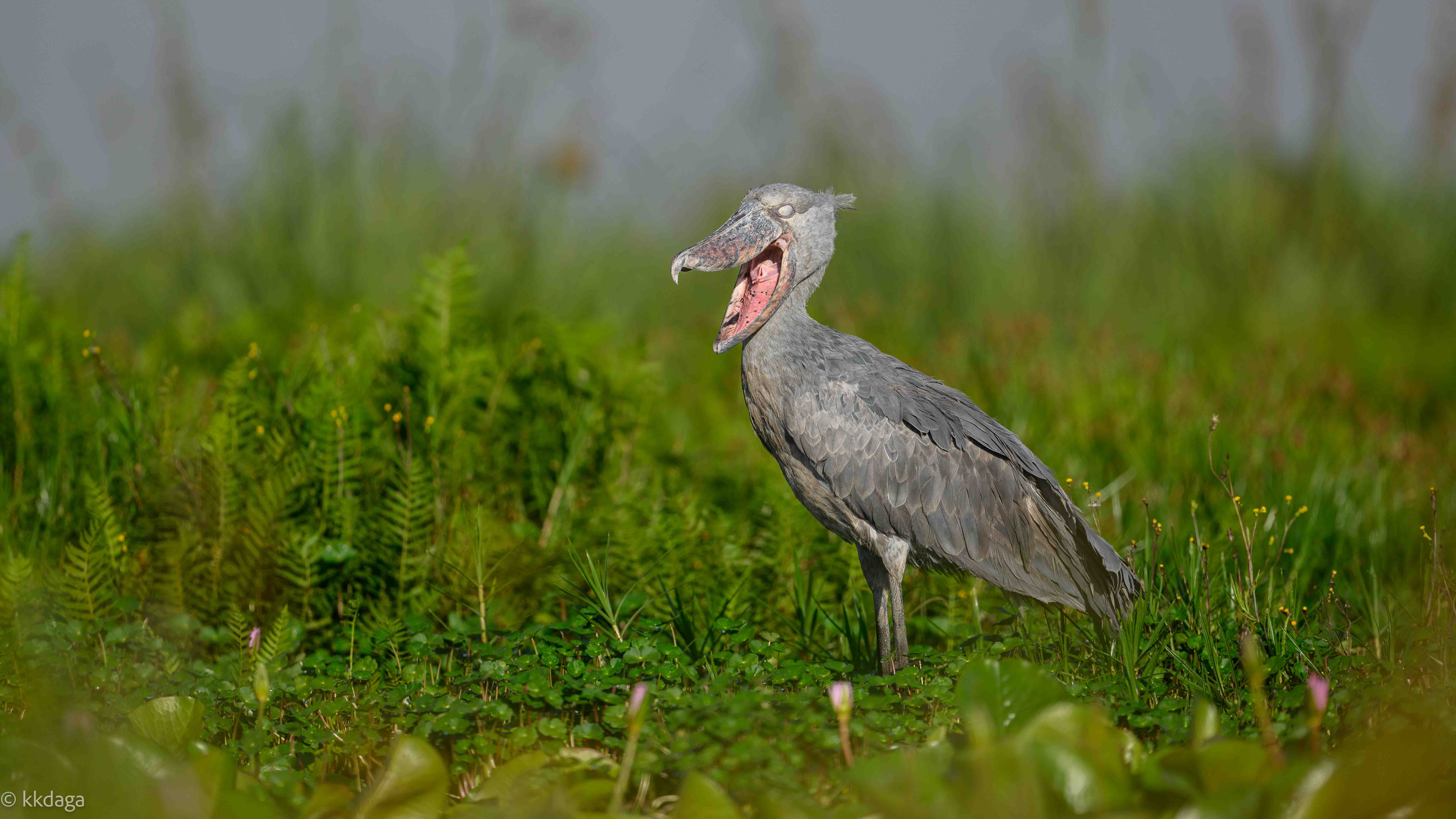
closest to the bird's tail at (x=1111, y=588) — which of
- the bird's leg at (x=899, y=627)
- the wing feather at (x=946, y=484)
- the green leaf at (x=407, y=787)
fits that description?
the wing feather at (x=946, y=484)

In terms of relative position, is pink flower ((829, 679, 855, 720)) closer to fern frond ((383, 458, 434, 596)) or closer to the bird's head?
the bird's head

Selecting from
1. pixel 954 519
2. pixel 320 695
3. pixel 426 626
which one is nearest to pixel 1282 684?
pixel 954 519

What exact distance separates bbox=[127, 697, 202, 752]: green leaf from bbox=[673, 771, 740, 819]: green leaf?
1.30m

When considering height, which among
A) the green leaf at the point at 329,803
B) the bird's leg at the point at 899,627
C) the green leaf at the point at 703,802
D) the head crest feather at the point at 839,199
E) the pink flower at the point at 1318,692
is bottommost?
the bird's leg at the point at 899,627

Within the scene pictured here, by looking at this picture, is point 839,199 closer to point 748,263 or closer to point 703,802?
point 748,263

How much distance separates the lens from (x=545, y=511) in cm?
445

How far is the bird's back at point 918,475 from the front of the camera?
3246 mm

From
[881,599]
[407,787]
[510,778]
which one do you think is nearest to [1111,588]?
[881,599]

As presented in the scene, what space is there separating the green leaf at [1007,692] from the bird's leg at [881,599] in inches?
22.7

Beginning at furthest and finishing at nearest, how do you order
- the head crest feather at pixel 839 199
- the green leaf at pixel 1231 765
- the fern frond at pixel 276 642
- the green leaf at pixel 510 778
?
the head crest feather at pixel 839 199, the fern frond at pixel 276 642, the green leaf at pixel 510 778, the green leaf at pixel 1231 765

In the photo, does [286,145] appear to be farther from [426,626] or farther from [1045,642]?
[1045,642]

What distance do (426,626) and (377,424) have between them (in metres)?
1.30

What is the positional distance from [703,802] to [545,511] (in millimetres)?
2361

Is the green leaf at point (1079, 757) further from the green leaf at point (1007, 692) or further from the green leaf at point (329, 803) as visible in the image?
the green leaf at point (329, 803)
